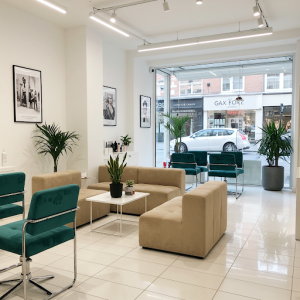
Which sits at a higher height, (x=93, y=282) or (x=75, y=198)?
A: (x=75, y=198)

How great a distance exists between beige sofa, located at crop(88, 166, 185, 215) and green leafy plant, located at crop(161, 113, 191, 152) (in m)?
3.00

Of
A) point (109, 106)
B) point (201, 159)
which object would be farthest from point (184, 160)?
point (109, 106)

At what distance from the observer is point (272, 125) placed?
7344 mm

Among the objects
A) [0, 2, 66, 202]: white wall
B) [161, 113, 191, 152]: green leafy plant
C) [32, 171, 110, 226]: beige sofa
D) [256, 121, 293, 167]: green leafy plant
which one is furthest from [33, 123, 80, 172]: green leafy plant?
[256, 121, 293, 167]: green leafy plant

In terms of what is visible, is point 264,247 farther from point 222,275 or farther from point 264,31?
point 264,31

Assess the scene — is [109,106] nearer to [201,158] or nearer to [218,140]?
[201,158]

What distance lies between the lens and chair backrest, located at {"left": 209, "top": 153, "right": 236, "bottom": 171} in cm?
686

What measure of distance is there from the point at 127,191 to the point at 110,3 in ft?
10.3

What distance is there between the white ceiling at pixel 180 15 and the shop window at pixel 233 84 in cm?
182

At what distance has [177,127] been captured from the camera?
8.70m

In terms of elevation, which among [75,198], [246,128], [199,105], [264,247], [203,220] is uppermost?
[199,105]

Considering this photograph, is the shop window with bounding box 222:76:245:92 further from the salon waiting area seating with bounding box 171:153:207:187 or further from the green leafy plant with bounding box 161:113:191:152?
the salon waiting area seating with bounding box 171:153:207:187

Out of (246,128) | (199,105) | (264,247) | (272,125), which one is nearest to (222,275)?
(264,247)

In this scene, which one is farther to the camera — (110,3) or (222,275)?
(110,3)
